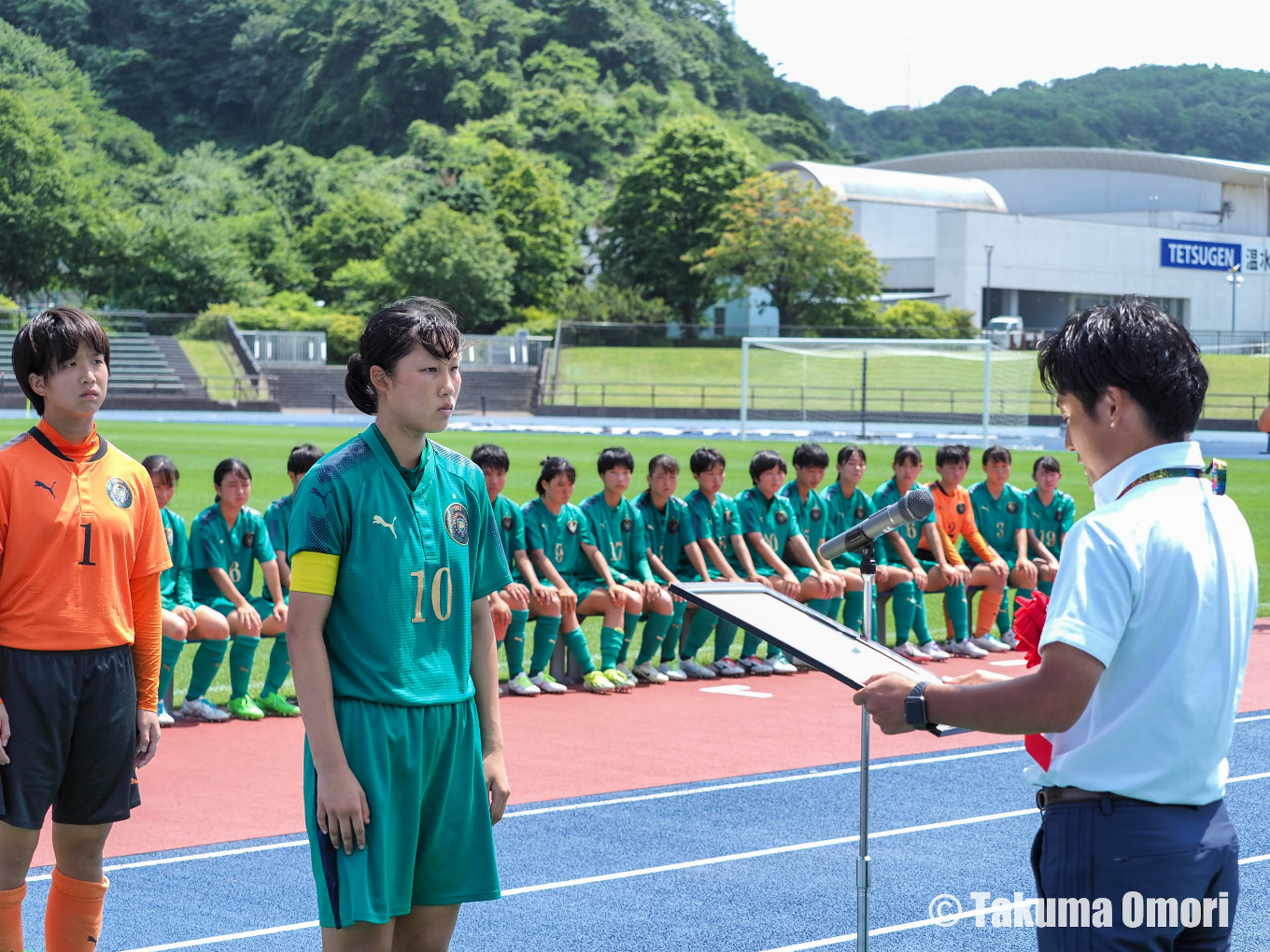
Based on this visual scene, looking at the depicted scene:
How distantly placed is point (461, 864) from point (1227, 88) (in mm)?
151124

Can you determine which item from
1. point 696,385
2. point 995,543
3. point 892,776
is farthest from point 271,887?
point 696,385

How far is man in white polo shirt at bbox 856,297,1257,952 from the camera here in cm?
237

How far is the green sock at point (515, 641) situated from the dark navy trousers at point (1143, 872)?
690 centimetres

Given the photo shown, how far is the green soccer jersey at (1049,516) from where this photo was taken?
12.3m

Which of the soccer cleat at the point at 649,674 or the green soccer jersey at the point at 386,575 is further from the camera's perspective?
the soccer cleat at the point at 649,674

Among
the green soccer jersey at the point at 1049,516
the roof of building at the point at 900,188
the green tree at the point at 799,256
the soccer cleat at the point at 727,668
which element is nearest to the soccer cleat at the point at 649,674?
the soccer cleat at the point at 727,668

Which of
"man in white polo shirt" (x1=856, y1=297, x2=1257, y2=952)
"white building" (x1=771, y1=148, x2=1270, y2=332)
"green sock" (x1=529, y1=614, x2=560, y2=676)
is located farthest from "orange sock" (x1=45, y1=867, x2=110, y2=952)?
"white building" (x1=771, y1=148, x2=1270, y2=332)

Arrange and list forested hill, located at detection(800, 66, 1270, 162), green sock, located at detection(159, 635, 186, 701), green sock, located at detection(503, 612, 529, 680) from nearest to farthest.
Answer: green sock, located at detection(159, 635, 186, 701) < green sock, located at detection(503, 612, 529, 680) < forested hill, located at detection(800, 66, 1270, 162)

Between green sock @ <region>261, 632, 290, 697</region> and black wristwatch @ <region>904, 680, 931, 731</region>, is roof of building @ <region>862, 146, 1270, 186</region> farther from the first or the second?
black wristwatch @ <region>904, 680, 931, 731</region>

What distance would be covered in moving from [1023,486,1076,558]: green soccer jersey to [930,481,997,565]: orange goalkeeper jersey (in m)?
0.77

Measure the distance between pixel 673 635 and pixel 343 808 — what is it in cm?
756

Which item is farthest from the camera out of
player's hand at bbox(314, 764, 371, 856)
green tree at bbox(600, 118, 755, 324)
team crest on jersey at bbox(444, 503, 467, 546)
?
green tree at bbox(600, 118, 755, 324)

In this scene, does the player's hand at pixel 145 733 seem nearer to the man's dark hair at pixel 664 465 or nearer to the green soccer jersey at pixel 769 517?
the man's dark hair at pixel 664 465

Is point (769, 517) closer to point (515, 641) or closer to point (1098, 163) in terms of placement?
point (515, 641)
